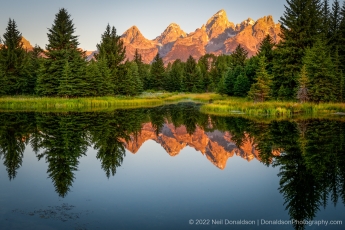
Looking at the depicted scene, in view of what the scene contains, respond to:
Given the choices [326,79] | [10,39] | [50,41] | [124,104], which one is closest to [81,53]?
[50,41]

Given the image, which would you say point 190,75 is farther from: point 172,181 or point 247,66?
point 172,181

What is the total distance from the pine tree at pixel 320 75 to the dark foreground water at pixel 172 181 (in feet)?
58.1

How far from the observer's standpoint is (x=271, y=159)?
513 inches

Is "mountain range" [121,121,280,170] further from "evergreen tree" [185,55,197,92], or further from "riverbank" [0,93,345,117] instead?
"evergreen tree" [185,55,197,92]

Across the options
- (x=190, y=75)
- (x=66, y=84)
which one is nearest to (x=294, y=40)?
(x=66, y=84)

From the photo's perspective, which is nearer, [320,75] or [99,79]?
[320,75]

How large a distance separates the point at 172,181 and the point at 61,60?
132 feet

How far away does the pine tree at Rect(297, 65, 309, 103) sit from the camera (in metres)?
33.9

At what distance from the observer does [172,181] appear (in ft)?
33.8

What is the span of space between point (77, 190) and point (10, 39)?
169 feet

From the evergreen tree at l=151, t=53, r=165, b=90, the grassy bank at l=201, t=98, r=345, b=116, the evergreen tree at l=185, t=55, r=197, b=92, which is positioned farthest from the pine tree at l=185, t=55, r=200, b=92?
the grassy bank at l=201, t=98, r=345, b=116

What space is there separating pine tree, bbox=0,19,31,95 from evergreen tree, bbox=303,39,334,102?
4251 cm

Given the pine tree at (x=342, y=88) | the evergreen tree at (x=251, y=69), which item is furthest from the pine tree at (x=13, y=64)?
the pine tree at (x=342, y=88)

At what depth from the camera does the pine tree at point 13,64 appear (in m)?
48.7
